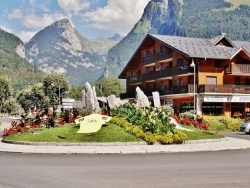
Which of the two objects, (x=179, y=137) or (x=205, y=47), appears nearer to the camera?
(x=179, y=137)

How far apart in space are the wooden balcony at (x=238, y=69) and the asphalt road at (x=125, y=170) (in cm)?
3873

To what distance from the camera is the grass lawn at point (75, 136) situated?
67.3 ft

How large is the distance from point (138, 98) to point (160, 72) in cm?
3119

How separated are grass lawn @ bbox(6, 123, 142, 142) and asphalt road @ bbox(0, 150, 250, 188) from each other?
13.9ft

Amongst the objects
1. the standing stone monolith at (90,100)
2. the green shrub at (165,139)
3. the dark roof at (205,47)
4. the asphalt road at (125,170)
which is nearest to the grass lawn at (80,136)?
the green shrub at (165,139)

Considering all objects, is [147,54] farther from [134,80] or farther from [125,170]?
[125,170]

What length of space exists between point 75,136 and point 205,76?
35.0 metres

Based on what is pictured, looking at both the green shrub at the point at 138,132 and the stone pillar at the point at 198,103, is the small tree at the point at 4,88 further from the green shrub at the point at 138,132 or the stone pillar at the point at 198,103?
the green shrub at the point at 138,132

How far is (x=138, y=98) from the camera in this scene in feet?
97.8

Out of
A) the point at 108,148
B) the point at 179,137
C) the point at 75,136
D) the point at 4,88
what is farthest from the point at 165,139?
the point at 4,88

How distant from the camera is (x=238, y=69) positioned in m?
54.2

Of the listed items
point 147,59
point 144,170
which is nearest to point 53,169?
point 144,170

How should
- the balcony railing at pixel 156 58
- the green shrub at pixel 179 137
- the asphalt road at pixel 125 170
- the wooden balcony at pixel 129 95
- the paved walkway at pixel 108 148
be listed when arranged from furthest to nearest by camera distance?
the wooden balcony at pixel 129 95 → the balcony railing at pixel 156 58 → the green shrub at pixel 179 137 → the paved walkway at pixel 108 148 → the asphalt road at pixel 125 170

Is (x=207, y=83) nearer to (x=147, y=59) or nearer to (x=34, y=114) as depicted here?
(x=147, y=59)
